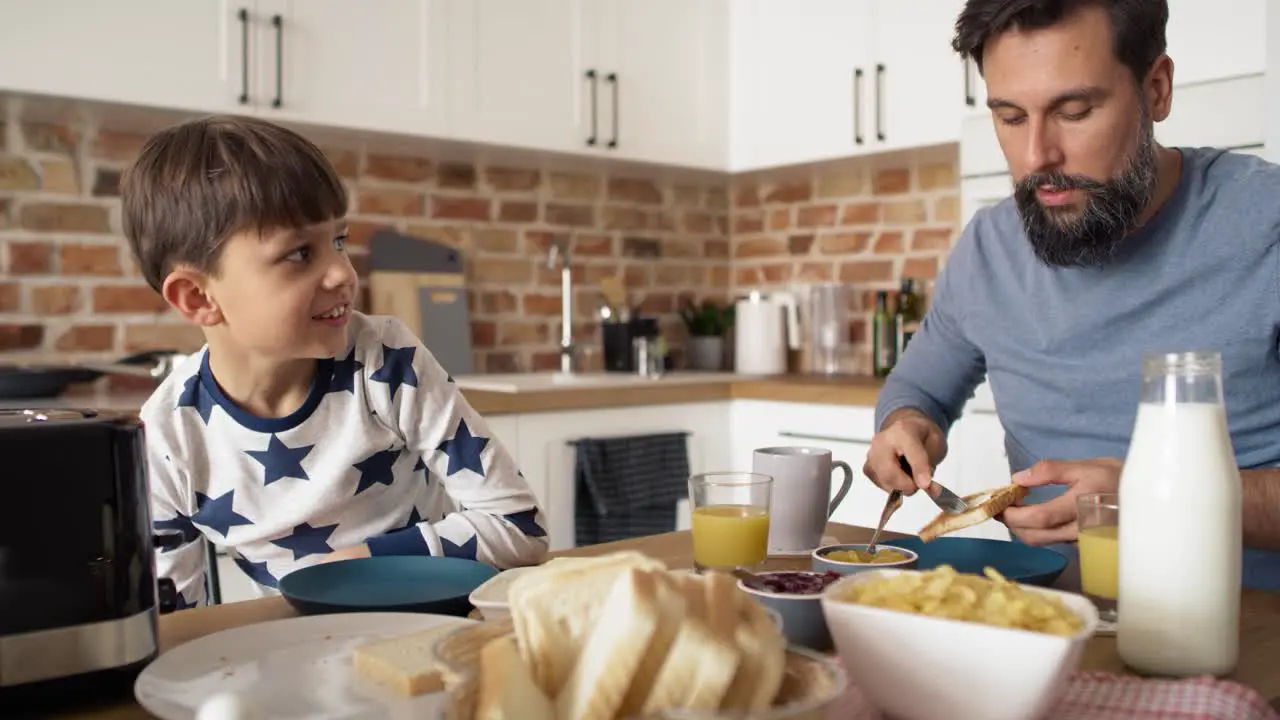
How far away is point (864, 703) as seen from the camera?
29.4 inches

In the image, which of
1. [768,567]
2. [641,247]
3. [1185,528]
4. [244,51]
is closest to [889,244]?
[641,247]

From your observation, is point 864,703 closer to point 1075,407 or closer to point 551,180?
point 1075,407

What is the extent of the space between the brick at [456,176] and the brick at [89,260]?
927 millimetres

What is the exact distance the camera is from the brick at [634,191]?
3713 millimetres

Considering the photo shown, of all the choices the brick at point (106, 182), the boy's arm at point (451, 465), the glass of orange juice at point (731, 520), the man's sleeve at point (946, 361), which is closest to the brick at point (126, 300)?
the brick at point (106, 182)

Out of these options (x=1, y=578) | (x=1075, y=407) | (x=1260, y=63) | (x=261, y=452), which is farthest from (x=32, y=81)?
(x=1260, y=63)

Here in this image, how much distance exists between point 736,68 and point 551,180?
697 millimetres

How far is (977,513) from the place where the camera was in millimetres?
1103

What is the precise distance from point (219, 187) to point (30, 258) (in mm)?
1657

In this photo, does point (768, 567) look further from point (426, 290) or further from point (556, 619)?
point (426, 290)

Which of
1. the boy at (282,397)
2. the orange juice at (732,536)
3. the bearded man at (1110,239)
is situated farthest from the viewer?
the bearded man at (1110,239)

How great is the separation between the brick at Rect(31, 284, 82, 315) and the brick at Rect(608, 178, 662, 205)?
5.43 feet

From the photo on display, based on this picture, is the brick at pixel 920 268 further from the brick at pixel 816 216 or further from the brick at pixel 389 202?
the brick at pixel 389 202

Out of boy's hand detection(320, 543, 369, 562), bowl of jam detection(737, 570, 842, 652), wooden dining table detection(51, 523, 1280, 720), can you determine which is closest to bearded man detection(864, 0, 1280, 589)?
wooden dining table detection(51, 523, 1280, 720)
